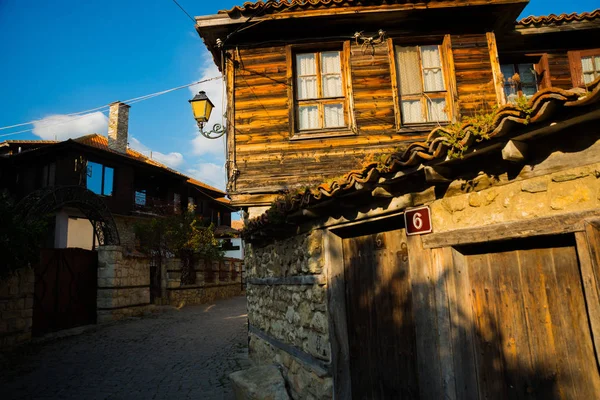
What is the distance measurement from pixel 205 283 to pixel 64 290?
759cm

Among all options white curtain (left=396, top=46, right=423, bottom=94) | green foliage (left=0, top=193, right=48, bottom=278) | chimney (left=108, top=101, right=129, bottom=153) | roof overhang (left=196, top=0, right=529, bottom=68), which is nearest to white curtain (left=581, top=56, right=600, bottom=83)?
roof overhang (left=196, top=0, right=529, bottom=68)

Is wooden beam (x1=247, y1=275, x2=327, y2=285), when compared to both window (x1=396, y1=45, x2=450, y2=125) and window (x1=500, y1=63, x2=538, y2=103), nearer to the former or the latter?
window (x1=396, y1=45, x2=450, y2=125)

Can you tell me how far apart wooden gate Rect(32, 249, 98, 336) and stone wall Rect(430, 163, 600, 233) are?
10800mm

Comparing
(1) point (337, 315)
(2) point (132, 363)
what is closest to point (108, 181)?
(2) point (132, 363)

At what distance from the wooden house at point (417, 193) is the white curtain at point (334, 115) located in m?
0.03

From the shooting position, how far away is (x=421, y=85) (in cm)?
741

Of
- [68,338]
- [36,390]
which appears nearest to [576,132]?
[36,390]

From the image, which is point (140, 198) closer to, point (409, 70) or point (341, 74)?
point (341, 74)

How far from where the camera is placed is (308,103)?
7441 mm

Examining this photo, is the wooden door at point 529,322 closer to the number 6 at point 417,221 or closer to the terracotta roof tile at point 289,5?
the number 6 at point 417,221

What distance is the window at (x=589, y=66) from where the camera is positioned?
26.5ft

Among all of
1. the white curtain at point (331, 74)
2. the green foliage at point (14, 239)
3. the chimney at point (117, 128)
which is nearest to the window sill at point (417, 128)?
the white curtain at point (331, 74)

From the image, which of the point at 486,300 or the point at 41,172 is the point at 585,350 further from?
the point at 41,172

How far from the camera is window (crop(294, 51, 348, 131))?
24.2 feet
